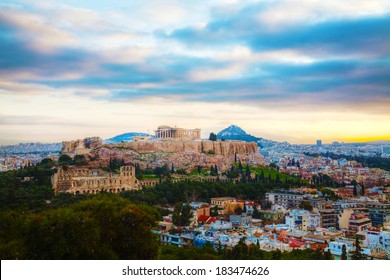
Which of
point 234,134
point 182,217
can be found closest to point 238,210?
point 182,217

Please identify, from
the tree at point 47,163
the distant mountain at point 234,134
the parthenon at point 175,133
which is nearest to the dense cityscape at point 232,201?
the tree at point 47,163

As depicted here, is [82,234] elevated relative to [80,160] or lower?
lower

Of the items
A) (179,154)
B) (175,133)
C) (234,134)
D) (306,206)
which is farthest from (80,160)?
(234,134)

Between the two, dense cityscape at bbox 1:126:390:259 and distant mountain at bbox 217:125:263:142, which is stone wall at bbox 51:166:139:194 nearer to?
dense cityscape at bbox 1:126:390:259

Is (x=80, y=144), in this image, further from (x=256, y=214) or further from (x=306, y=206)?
(x=306, y=206)

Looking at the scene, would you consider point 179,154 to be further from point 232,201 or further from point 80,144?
point 232,201

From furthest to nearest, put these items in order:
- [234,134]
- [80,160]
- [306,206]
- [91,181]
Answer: [234,134] < [80,160] < [91,181] < [306,206]

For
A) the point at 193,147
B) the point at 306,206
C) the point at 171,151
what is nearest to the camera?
the point at 306,206

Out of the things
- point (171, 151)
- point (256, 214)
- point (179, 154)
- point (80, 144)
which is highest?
point (80, 144)

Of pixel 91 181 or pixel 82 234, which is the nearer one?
pixel 82 234
